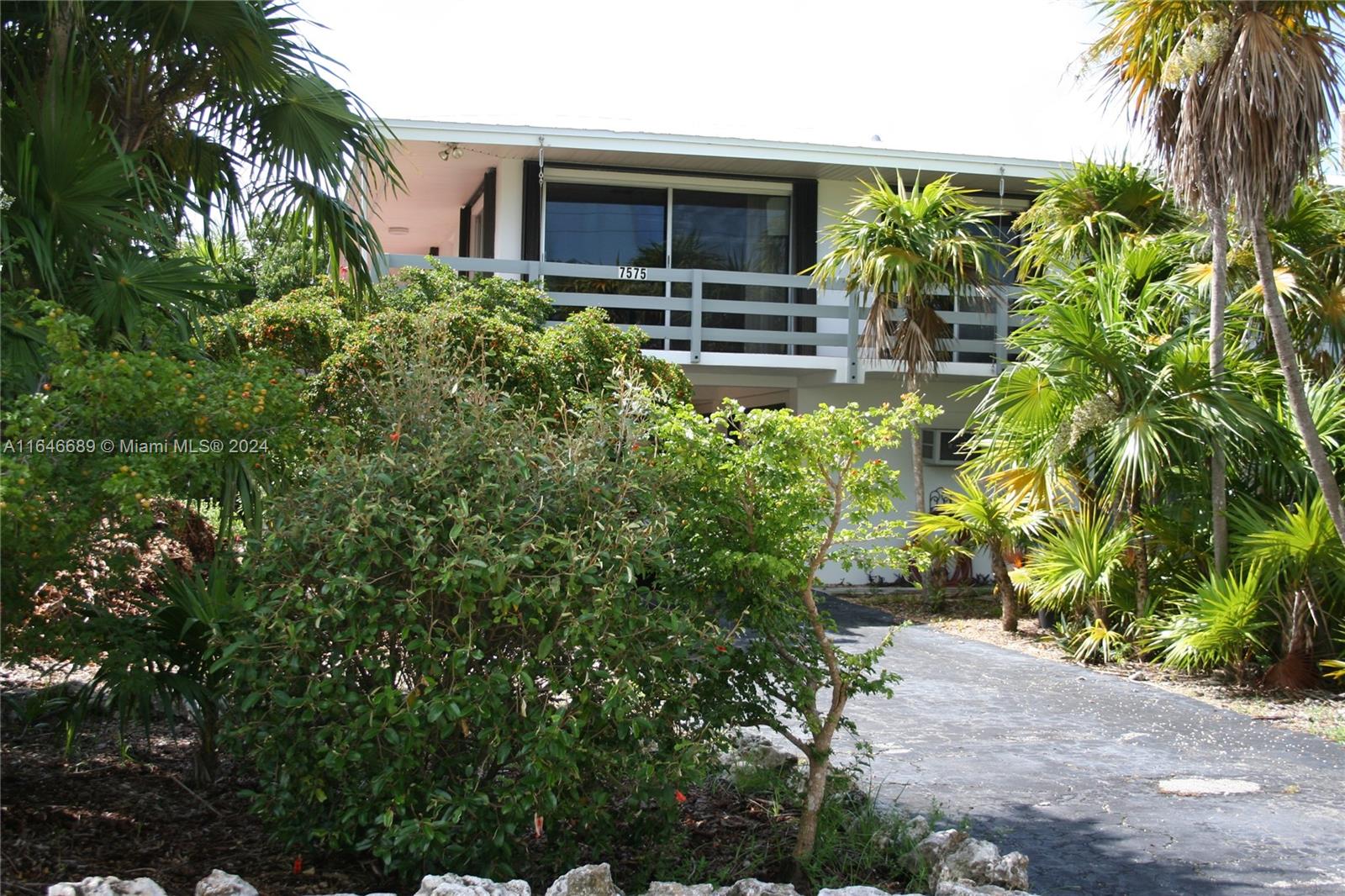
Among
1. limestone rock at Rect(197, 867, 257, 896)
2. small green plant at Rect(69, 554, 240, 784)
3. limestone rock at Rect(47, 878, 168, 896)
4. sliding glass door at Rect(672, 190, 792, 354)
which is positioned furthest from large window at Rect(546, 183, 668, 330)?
limestone rock at Rect(47, 878, 168, 896)

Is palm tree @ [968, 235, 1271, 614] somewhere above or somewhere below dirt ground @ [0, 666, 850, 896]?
above

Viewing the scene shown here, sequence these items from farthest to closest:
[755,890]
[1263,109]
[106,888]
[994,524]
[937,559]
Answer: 1. [937,559]
2. [994,524]
3. [1263,109]
4. [755,890]
5. [106,888]

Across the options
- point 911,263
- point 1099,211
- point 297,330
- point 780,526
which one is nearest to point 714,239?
point 911,263

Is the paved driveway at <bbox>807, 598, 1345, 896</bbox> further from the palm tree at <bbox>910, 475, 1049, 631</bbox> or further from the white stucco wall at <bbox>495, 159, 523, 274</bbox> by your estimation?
the white stucco wall at <bbox>495, 159, 523, 274</bbox>

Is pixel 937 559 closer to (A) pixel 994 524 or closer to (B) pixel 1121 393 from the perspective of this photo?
(A) pixel 994 524

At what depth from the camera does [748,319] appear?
53.7 feet

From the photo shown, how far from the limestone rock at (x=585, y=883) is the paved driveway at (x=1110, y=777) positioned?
1.87m

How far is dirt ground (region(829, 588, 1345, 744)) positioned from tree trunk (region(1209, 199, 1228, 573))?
101 centimetres

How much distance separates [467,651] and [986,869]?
6.98 ft

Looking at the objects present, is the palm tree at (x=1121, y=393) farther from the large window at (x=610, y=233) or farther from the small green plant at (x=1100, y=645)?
the large window at (x=610, y=233)

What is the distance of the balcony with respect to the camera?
14.7 metres

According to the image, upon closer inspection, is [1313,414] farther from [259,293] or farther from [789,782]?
[259,293]

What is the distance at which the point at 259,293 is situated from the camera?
19219 millimetres

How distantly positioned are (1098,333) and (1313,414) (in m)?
1.86
